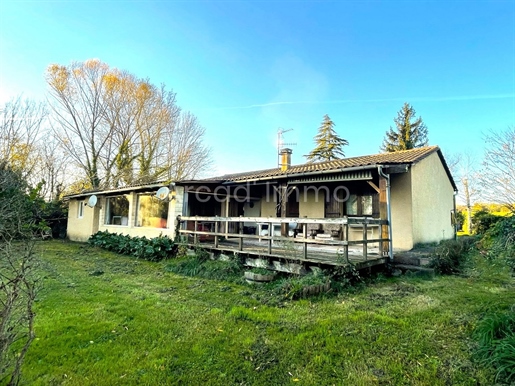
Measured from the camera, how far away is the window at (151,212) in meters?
11.9

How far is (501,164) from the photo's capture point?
602 inches

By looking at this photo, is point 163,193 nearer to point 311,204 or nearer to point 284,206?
point 284,206

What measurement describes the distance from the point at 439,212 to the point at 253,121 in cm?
1267

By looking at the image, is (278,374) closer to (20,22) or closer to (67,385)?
(67,385)

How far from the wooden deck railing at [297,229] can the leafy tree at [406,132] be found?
2249cm

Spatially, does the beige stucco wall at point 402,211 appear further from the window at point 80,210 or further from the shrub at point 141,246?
the window at point 80,210

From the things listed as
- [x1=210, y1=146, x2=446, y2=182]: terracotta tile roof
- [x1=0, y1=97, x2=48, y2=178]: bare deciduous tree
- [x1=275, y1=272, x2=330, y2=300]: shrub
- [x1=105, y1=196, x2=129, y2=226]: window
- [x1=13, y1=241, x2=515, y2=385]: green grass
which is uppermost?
[x1=0, y1=97, x2=48, y2=178]: bare deciduous tree

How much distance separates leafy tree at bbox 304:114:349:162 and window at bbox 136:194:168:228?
22.0 metres

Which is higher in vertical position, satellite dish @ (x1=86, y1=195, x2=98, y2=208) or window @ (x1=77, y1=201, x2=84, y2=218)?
satellite dish @ (x1=86, y1=195, x2=98, y2=208)

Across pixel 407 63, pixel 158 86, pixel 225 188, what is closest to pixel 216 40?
pixel 225 188

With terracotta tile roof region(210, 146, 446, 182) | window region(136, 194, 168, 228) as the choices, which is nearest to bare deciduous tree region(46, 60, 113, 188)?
window region(136, 194, 168, 228)

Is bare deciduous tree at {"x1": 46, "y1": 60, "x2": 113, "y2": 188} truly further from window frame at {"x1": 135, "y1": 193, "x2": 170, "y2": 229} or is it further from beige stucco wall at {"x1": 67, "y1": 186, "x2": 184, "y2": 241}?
window frame at {"x1": 135, "y1": 193, "x2": 170, "y2": 229}

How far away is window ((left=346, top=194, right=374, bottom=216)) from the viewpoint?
10031 millimetres

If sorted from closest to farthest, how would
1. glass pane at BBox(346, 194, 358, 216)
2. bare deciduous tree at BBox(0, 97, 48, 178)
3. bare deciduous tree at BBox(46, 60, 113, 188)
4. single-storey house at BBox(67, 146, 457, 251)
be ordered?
1. single-storey house at BBox(67, 146, 457, 251)
2. glass pane at BBox(346, 194, 358, 216)
3. bare deciduous tree at BBox(0, 97, 48, 178)
4. bare deciduous tree at BBox(46, 60, 113, 188)
